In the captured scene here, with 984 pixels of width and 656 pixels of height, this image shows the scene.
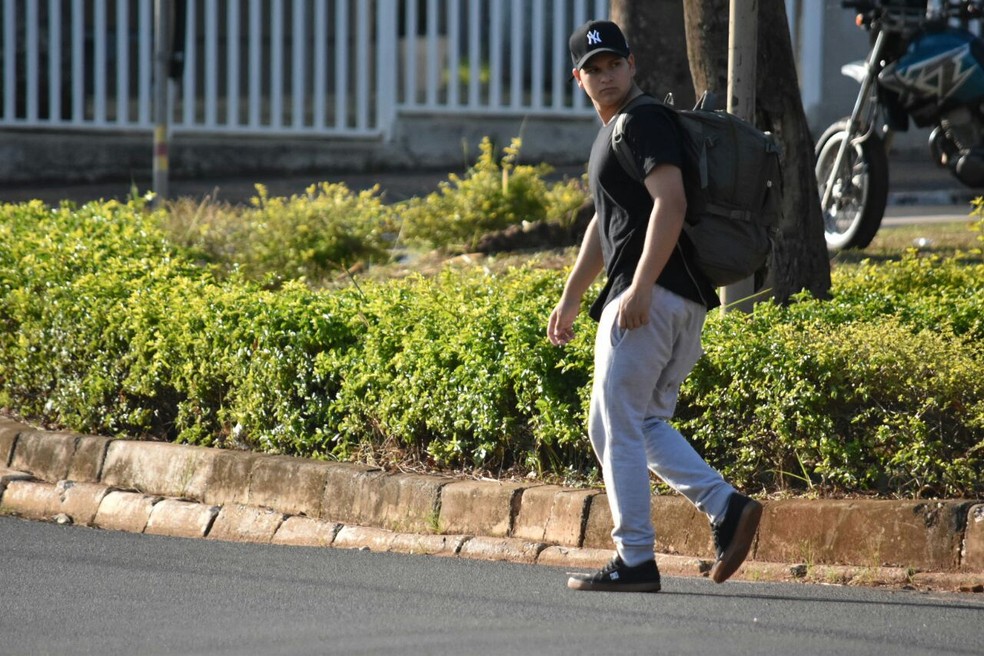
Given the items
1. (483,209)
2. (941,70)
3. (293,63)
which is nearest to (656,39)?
(941,70)

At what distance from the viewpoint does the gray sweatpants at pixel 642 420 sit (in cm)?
489

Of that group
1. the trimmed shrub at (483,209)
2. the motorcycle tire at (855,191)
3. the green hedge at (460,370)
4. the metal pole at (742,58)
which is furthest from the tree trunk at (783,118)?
the trimmed shrub at (483,209)

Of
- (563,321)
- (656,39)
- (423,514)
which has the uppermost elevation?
(656,39)

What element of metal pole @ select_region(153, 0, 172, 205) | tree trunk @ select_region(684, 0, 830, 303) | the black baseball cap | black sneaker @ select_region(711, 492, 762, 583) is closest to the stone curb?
black sneaker @ select_region(711, 492, 762, 583)

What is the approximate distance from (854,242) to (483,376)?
4005 millimetres

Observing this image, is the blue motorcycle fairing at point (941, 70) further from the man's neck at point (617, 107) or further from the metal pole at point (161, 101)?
the metal pole at point (161, 101)

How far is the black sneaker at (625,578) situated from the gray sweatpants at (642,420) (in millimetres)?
30

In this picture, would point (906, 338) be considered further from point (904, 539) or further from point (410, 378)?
point (410, 378)

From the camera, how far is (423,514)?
607cm

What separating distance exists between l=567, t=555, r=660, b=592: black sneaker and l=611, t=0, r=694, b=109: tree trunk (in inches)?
188

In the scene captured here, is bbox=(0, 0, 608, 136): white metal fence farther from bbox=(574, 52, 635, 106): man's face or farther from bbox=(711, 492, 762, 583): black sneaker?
bbox=(711, 492, 762, 583): black sneaker

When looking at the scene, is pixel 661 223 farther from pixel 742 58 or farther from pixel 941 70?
pixel 941 70

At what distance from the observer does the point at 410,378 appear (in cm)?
645

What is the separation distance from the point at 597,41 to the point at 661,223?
605mm
